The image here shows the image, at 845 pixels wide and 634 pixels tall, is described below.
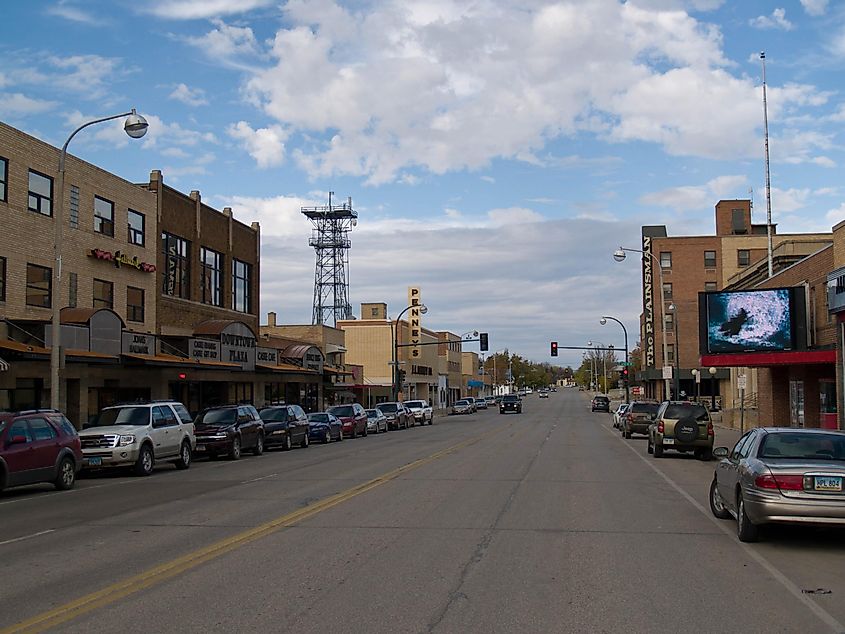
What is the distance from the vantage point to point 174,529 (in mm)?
12672

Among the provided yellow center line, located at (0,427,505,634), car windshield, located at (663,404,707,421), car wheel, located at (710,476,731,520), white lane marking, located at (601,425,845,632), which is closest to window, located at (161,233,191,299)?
car windshield, located at (663,404,707,421)

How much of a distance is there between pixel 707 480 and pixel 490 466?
5.77 metres

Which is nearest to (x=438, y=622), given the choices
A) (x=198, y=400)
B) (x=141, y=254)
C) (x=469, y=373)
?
(x=141, y=254)

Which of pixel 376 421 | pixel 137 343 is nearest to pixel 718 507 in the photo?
pixel 137 343

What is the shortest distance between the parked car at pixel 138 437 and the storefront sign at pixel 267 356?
66.2ft

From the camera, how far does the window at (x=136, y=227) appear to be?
37994mm

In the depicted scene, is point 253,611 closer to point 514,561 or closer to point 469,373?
point 514,561

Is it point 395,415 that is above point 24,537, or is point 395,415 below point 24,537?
below

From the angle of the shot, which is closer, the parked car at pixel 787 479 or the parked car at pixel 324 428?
the parked car at pixel 787 479

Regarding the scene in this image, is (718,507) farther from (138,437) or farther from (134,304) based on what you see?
(134,304)

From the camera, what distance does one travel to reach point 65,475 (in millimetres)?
19328

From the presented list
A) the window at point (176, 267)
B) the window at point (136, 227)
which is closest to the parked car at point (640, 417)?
the window at point (176, 267)

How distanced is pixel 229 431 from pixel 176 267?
52.3 feet

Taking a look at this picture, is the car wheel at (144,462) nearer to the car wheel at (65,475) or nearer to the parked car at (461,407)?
the car wheel at (65,475)
